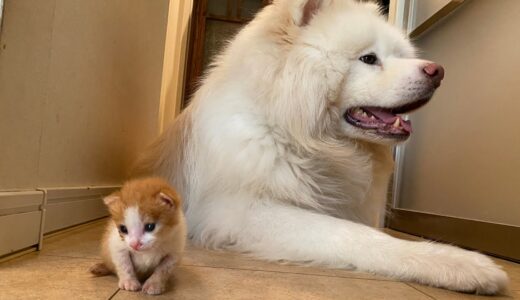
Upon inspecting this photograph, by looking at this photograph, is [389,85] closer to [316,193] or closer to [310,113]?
[310,113]

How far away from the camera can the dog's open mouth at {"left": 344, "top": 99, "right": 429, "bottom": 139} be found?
5.42ft

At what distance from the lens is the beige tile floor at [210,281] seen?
93 cm

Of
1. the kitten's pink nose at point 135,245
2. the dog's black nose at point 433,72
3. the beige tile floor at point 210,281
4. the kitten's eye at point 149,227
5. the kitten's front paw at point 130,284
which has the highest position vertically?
the dog's black nose at point 433,72

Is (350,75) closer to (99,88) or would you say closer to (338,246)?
(338,246)

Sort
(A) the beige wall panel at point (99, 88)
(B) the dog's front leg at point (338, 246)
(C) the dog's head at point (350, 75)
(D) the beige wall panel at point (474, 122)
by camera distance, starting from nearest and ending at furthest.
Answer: (B) the dog's front leg at point (338, 246)
(A) the beige wall panel at point (99, 88)
(C) the dog's head at point (350, 75)
(D) the beige wall panel at point (474, 122)

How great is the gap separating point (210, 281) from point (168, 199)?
23 centimetres

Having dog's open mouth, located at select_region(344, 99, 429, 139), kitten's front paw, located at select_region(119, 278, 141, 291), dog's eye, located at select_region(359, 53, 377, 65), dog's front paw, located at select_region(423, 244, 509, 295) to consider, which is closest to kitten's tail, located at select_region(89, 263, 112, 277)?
kitten's front paw, located at select_region(119, 278, 141, 291)

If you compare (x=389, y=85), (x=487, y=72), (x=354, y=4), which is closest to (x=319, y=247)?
(x=389, y=85)

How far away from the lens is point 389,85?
1593 millimetres

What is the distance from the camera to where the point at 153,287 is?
938mm

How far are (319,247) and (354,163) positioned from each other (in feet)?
1.47

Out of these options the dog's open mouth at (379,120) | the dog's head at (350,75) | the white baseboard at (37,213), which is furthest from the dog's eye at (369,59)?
the white baseboard at (37,213)

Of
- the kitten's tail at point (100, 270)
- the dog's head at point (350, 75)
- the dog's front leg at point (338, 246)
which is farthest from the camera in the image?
the dog's head at point (350, 75)

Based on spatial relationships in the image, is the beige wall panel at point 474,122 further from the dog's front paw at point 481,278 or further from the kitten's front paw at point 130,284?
the kitten's front paw at point 130,284
